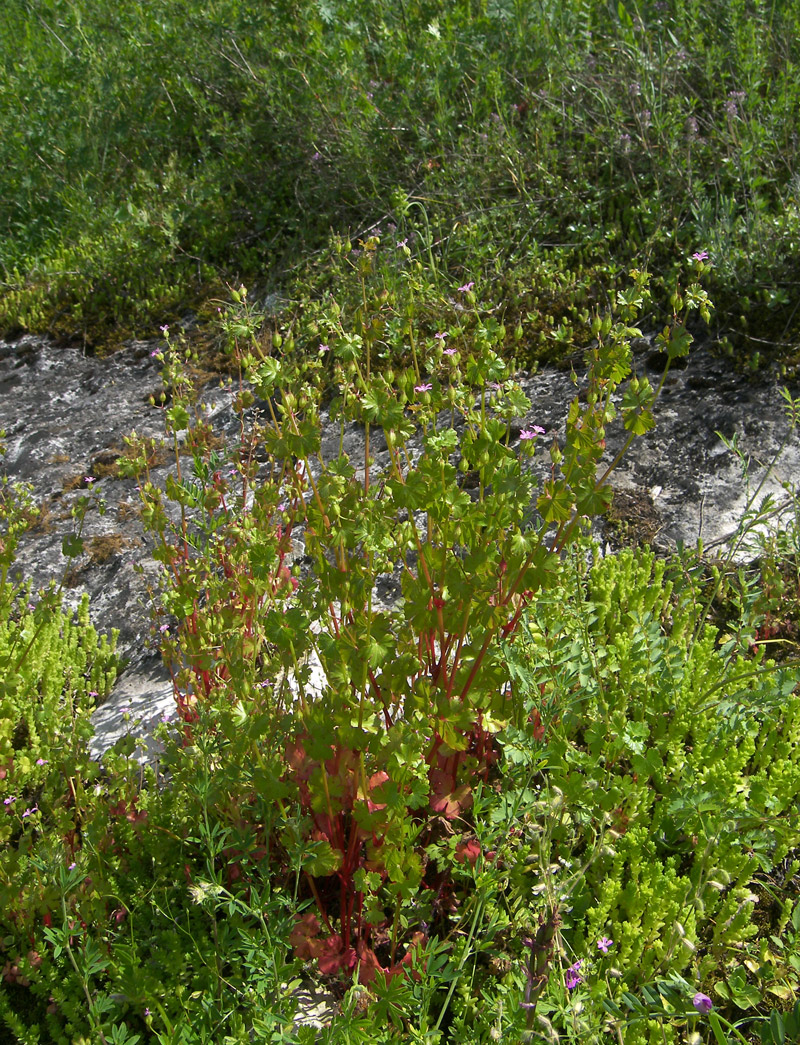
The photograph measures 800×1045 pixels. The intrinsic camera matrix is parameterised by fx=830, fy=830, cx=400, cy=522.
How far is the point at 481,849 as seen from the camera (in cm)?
190

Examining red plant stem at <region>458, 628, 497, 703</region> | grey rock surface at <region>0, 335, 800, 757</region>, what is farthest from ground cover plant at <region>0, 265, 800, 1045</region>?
grey rock surface at <region>0, 335, 800, 757</region>

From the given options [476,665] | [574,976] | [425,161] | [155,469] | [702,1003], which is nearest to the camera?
[702,1003]

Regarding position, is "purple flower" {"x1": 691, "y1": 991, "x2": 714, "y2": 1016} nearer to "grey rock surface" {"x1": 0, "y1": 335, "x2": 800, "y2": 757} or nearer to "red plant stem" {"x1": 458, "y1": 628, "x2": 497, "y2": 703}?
"red plant stem" {"x1": 458, "y1": 628, "x2": 497, "y2": 703}

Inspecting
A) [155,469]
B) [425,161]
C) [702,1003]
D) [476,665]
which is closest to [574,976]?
[702,1003]

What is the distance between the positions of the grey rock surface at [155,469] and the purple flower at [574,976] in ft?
5.21

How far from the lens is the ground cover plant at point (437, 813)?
1.72m

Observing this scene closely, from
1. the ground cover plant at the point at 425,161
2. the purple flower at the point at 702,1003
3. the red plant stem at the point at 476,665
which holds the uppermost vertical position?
the ground cover plant at the point at 425,161

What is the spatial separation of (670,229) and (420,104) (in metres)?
1.81

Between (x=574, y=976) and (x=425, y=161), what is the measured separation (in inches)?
171

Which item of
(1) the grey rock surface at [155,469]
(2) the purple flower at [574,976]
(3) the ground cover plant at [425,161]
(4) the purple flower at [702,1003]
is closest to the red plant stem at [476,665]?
(2) the purple flower at [574,976]

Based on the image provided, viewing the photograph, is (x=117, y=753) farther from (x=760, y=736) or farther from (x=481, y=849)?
(x=760, y=736)

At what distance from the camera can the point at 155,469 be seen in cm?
414

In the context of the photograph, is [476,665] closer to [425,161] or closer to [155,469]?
[155,469]

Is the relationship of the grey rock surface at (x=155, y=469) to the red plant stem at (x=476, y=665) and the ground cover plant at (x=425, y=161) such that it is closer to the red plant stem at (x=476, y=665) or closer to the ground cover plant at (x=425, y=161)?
the ground cover plant at (x=425, y=161)
